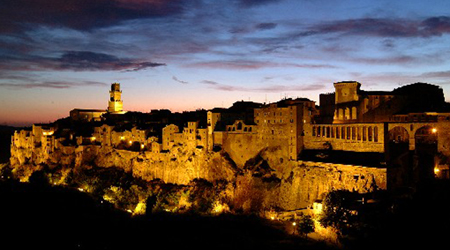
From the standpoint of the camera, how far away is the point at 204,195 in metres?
44.3

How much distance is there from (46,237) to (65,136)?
101ft

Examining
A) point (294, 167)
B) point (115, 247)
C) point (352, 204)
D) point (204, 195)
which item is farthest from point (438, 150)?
point (115, 247)

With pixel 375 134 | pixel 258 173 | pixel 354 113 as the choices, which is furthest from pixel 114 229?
pixel 354 113

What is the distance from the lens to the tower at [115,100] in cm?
9156

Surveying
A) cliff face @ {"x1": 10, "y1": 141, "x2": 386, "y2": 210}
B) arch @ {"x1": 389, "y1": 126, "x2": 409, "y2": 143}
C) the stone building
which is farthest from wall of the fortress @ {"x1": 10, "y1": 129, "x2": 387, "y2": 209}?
arch @ {"x1": 389, "y1": 126, "x2": 409, "y2": 143}

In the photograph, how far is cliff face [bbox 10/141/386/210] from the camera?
36344 millimetres

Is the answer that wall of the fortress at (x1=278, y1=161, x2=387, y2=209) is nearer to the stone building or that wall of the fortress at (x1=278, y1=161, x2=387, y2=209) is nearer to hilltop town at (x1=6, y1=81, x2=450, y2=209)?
hilltop town at (x1=6, y1=81, x2=450, y2=209)

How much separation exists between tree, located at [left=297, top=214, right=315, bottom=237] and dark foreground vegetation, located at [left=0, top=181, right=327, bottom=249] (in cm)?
73

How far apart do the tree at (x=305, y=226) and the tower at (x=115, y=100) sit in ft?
221

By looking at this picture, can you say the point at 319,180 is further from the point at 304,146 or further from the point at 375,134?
the point at 375,134

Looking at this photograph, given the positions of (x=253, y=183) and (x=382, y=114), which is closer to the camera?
(x=253, y=183)

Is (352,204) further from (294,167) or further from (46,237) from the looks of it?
(46,237)

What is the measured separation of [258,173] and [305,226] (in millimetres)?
10257

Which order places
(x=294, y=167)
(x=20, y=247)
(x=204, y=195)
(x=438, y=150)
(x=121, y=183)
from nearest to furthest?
(x=438, y=150)
(x=20, y=247)
(x=294, y=167)
(x=204, y=195)
(x=121, y=183)
